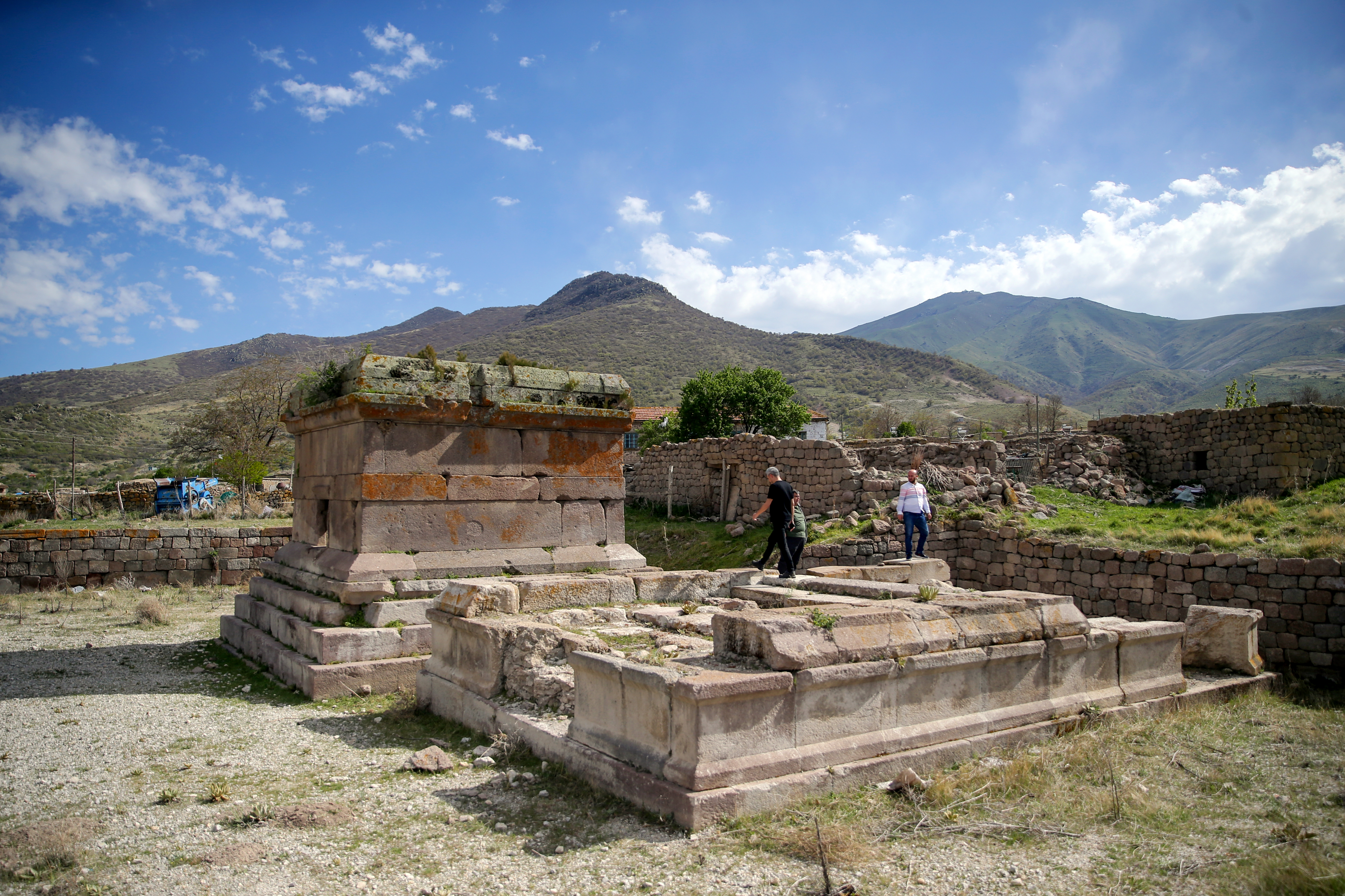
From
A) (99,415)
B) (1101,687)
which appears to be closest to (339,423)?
(1101,687)

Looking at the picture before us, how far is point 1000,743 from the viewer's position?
504cm

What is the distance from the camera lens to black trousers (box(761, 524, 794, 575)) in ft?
27.6

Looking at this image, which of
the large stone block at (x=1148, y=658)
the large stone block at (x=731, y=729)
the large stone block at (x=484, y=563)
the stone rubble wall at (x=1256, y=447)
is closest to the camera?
the large stone block at (x=731, y=729)

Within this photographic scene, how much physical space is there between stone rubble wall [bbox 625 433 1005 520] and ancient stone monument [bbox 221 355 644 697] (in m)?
7.75

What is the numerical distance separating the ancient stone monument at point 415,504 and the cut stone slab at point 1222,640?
5.43 metres

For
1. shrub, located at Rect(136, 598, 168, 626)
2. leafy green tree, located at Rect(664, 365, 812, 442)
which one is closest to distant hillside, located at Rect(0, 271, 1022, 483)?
leafy green tree, located at Rect(664, 365, 812, 442)

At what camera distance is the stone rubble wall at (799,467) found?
51.7 ft

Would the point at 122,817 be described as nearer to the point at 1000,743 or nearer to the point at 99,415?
the point at 1000,743

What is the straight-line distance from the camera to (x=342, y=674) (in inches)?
262

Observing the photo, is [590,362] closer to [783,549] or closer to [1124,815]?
[783,549]

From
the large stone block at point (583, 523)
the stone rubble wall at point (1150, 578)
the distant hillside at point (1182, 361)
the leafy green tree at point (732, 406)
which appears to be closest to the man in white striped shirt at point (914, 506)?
the stone rubble wall at point (1150, 578)

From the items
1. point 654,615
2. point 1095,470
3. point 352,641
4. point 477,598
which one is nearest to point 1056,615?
point 654,615

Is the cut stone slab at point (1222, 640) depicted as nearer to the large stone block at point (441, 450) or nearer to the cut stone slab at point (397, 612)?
the large stone block at point (441, 450)

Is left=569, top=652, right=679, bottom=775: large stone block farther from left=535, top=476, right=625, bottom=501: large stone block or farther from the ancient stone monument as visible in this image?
left=535, top=476, right=625, bottom=501: large stone block
